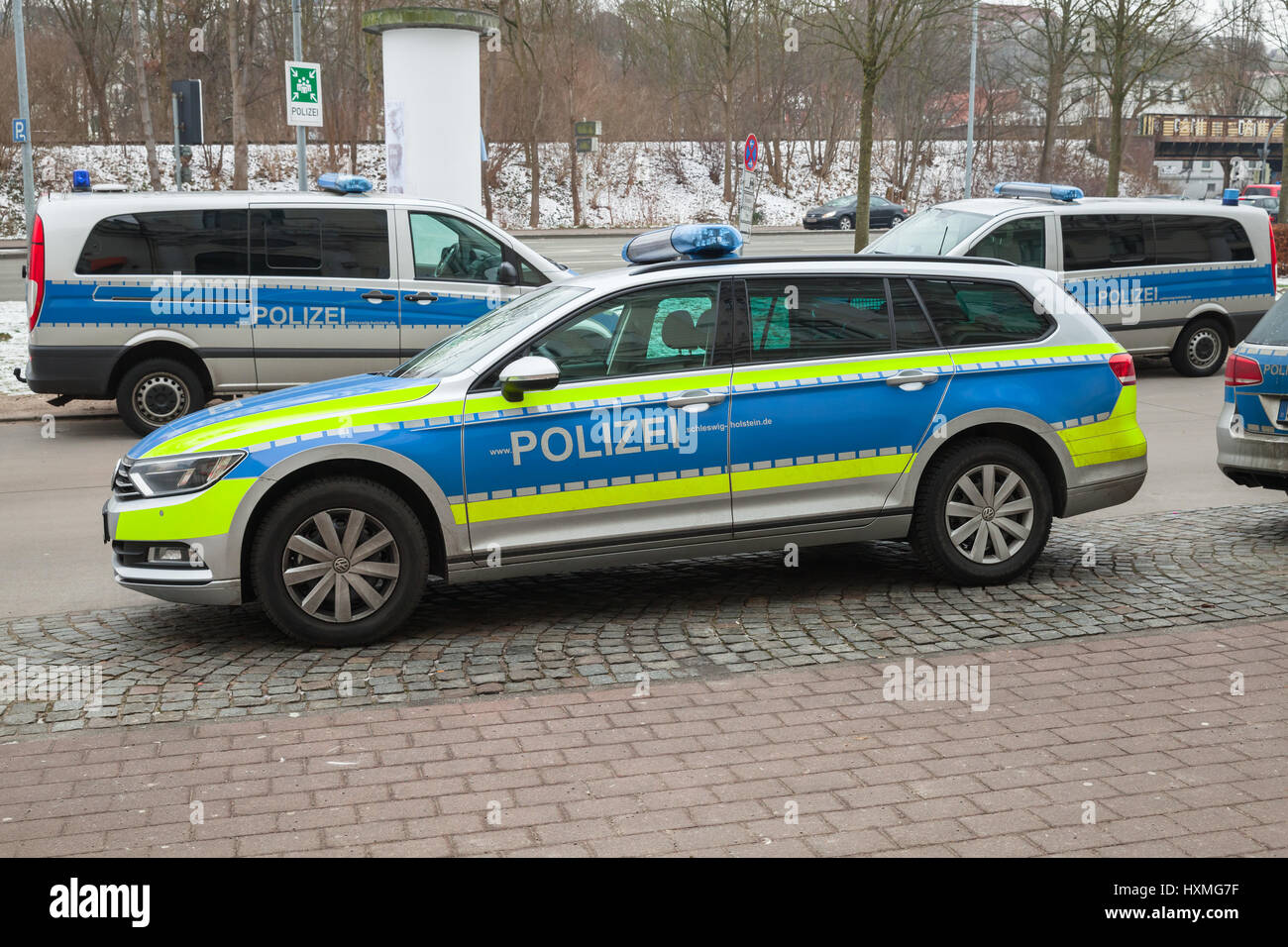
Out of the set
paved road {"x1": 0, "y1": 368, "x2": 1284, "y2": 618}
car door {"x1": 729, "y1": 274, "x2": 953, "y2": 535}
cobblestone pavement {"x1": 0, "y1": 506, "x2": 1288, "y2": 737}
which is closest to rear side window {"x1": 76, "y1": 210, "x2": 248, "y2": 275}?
paved road {"x1": 0, "y1": 368, "x2": 1284, "y2": 618}

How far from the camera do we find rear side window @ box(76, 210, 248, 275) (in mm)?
11484

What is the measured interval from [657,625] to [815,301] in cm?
174

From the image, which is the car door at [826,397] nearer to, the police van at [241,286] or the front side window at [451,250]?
the police van at [241,286]

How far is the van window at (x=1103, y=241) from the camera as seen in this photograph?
14141mm

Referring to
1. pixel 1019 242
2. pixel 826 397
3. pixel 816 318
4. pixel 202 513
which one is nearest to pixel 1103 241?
pixel 1019 242

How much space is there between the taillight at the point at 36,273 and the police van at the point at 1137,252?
805 cm

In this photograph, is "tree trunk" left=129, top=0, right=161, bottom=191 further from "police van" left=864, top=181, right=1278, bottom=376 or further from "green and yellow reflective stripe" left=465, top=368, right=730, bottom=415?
"green and yellow reflective stripe" left=465, top=368, right=730, bottom=415

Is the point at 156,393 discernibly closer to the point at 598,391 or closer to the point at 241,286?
the point at 241,286

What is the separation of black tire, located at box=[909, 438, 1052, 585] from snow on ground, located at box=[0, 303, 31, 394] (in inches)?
416

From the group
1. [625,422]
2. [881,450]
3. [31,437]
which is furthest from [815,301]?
[31,437]

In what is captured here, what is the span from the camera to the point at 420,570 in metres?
5.91

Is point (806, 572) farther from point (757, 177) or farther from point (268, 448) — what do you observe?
point (757, 177)

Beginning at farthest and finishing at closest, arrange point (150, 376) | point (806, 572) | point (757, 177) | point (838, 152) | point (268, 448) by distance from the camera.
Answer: point (838, 152) → point (757, 177) → point (150, 376) → point (806, 572) → point (268, 448)

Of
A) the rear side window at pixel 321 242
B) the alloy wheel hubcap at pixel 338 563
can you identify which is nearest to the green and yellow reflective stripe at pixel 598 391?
the alloy wheel hubcap at pixel 338 563
